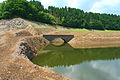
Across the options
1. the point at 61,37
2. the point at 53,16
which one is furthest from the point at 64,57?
the point at 53,16

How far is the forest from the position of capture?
255 feet

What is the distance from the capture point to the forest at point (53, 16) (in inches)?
3056

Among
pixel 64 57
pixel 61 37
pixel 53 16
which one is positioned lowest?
pixel 64 57

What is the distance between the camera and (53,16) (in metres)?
106

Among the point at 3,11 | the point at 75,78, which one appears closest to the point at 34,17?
the point at 3,11

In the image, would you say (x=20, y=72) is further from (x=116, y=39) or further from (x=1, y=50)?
(x=116, y=39)

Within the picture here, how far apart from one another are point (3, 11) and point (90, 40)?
36.3 metres

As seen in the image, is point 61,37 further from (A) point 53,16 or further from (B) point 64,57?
(A) point 53,16

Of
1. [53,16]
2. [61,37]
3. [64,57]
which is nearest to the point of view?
[64,57]

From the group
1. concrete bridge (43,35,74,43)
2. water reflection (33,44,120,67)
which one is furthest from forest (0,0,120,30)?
water reflection (33,44,120,67)

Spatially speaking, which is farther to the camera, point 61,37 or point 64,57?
point 61,37

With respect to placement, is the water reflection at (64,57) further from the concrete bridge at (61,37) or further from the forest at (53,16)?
Answer: the forest at (53,16)

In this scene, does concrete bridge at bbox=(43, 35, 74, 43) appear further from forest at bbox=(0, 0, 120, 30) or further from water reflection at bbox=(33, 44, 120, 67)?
forest at bbox=(0, 0, 120, 30)

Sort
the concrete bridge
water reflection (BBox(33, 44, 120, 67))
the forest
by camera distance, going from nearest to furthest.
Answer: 1. water reflection (BBox(33, 44, 120, 67))
2. the concrete bridge
3. the forest
